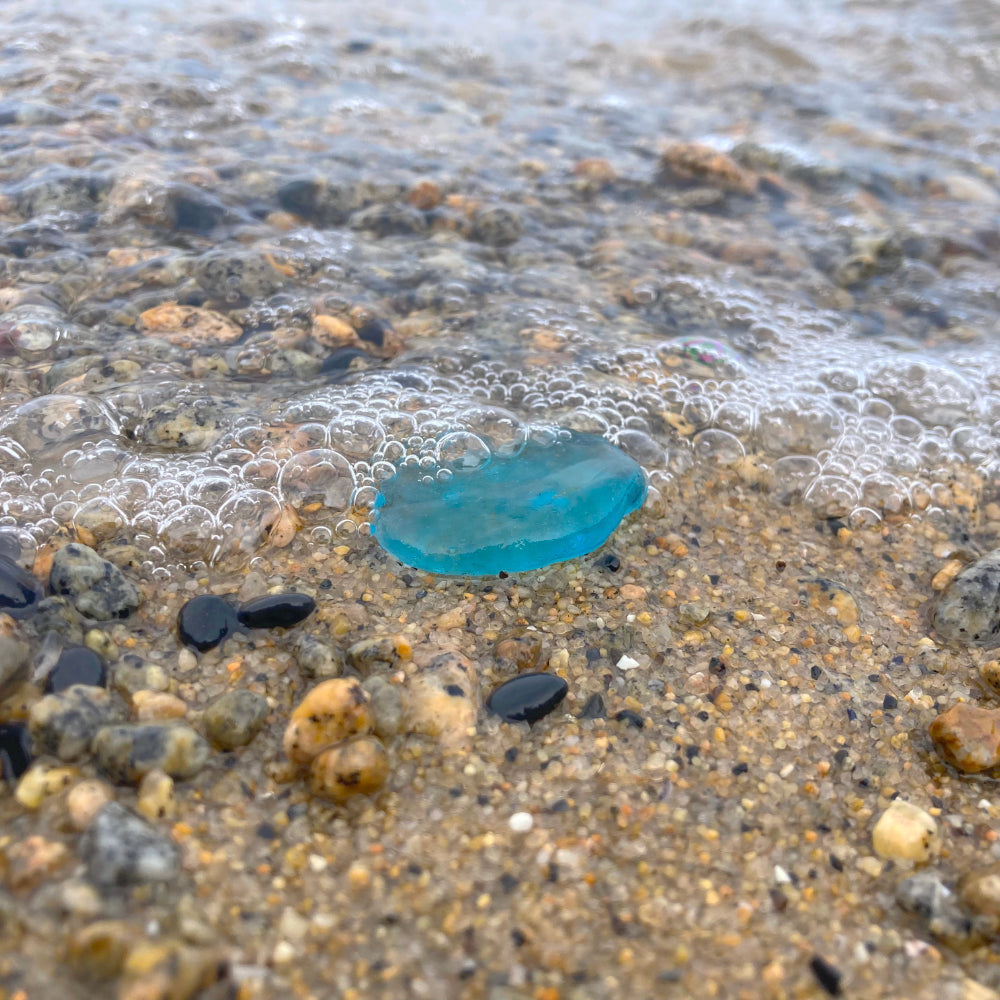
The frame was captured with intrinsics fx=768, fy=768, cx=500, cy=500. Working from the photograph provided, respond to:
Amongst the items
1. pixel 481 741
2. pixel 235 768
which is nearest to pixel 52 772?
pixel 235 768

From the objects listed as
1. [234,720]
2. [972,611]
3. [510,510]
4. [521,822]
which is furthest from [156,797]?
[972,611]

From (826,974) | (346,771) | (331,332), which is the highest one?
(331,332)

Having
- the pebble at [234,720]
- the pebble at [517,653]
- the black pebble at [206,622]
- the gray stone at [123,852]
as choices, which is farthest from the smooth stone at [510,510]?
the gray stone at [123,852]

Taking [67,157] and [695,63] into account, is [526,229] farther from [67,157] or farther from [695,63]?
[695,63]

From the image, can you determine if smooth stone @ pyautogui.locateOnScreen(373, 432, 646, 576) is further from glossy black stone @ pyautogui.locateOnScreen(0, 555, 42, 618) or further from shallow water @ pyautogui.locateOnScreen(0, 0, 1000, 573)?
glossy black stone @ pyautogui.locateOnScreen(0, 555, 42, 618)

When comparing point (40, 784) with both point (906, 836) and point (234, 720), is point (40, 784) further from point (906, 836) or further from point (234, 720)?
point (906, 836)

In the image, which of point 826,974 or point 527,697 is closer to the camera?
point 826,974

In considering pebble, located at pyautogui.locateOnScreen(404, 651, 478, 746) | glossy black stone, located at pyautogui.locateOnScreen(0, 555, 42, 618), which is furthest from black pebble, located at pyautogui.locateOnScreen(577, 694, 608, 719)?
glossy black stone, located at pyautogui.locateOnScreen(0, 555, 42, 618)
